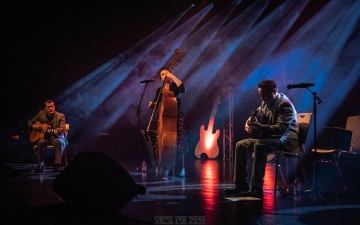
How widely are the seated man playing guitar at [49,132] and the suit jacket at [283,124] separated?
4.31m

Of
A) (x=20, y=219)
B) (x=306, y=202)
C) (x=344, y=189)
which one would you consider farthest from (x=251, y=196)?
(x=20, y=219)

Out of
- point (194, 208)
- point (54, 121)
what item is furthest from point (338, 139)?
point (54, 121)

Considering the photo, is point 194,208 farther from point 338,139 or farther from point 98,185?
point 338,139

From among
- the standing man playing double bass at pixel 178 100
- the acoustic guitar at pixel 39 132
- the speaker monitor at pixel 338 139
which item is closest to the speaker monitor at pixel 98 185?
the standing man playing double bass at pixel 178 100

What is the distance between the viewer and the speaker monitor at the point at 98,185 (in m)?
2.97

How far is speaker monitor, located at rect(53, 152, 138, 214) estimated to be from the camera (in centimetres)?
297

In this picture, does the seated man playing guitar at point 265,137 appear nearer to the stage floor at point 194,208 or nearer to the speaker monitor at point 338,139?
the stage floor at point 194,208

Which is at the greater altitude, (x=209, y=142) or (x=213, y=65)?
(x=213, y=65)

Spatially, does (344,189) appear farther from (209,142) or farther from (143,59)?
(143,59)

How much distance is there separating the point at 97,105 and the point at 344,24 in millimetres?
7437

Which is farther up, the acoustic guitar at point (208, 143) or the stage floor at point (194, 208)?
the acoustic guitar at point (208, 143)

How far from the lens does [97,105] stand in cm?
1067

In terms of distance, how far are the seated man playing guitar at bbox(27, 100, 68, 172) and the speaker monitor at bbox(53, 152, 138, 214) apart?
13.8ft

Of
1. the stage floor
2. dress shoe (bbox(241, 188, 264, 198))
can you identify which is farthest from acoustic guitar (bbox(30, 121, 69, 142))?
dress shoe (bbox(241, 188, 264, 198))
